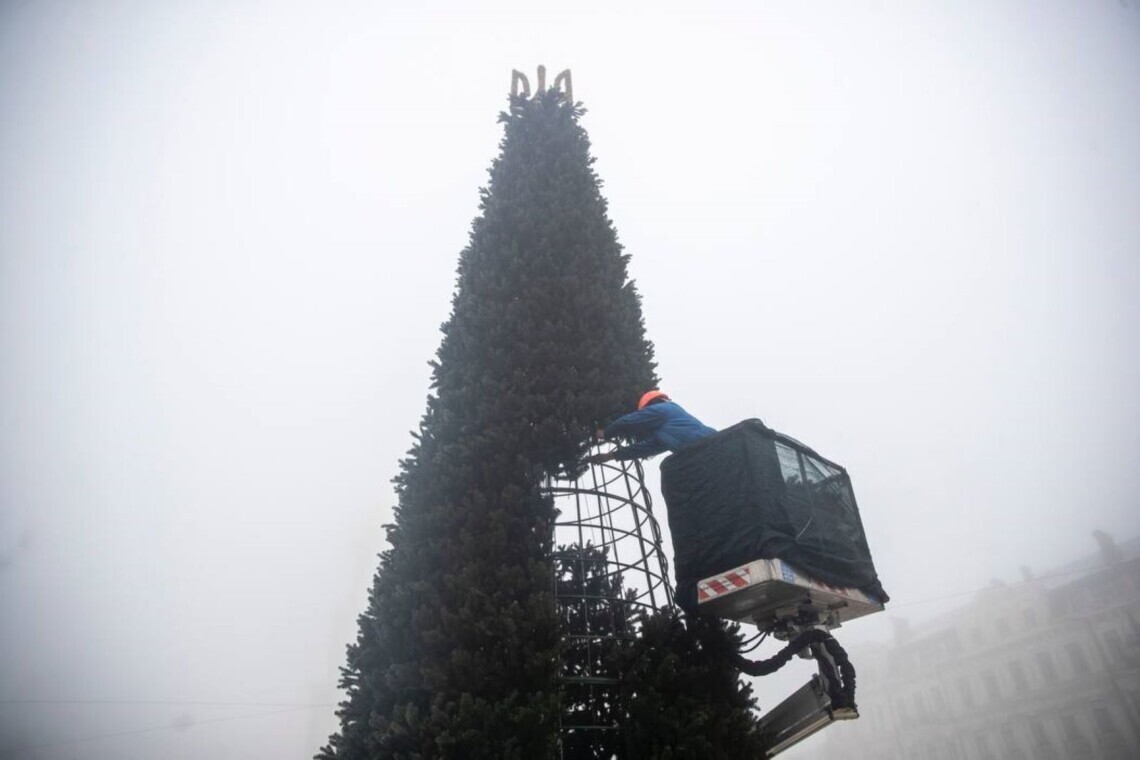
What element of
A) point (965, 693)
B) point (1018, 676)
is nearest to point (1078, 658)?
point (1018, 676)

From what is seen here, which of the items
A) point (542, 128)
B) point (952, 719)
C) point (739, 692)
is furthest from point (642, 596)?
point (952, 719)

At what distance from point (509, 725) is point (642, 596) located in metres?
2.20

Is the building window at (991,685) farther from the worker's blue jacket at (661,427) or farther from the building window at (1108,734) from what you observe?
the worker's blue jacket at (661,427)

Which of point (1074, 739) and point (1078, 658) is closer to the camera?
point (1074, 739)

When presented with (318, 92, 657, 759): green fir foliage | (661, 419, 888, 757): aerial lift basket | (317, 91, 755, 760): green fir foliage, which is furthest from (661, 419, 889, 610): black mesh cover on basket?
(318, 92, 657, 759): green fir foliage

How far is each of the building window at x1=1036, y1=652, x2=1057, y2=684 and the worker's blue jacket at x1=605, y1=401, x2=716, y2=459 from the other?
158ft

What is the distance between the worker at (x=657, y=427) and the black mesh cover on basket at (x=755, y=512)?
384mm

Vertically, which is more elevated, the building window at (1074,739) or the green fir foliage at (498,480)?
the green fir foliage at (498,480)

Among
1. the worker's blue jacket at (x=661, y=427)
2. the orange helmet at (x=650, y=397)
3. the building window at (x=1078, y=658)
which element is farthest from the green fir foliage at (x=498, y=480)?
the building window at (x=1078, y=658)

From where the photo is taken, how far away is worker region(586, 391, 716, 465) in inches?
237

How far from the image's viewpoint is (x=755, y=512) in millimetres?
4855

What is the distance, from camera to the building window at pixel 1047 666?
126 feet

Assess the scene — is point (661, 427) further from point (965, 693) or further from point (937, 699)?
point (937, 699)

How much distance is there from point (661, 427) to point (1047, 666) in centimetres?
4878
